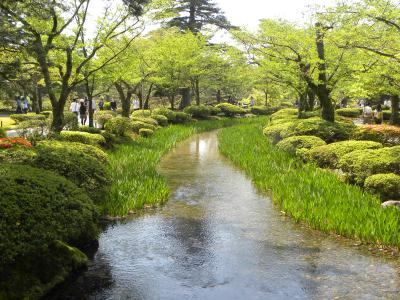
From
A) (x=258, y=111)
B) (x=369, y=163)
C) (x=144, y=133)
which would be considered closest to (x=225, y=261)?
(x=369, y=163)

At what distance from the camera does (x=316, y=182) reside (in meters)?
8.45

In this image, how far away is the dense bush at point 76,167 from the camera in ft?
21.3

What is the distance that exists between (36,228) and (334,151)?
844 centimetres

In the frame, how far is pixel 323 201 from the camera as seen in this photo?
7125 mm

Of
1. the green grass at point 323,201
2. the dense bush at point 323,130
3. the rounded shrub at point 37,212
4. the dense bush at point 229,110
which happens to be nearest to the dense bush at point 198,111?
the dense bush at point 229,110

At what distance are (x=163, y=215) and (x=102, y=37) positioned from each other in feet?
21.8

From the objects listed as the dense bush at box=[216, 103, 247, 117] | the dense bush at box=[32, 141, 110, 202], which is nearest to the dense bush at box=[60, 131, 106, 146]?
the dense bush at box=[32, 141, 110, 202]

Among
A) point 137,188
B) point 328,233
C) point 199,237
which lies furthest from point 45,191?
point 328,233

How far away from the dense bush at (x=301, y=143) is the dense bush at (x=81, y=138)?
6.08 m

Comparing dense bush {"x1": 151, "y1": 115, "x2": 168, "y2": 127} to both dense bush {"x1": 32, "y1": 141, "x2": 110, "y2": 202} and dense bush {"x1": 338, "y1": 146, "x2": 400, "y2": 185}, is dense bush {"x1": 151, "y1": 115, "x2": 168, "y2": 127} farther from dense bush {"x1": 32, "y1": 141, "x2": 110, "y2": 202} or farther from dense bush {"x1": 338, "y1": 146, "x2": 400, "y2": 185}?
dense bush {"x1": 32, "y1": 141, "x2": 110, "y2": 202}

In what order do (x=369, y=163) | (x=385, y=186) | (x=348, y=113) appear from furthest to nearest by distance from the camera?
(x=348, y=113) → (x=369, y=163) → (x=385, y=186)

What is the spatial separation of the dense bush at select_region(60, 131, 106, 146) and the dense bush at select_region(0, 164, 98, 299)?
6.12 meters

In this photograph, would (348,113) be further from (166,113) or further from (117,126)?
(117,126)

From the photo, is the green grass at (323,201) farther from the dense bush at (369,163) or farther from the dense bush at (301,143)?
the dense bush at (301,143)
